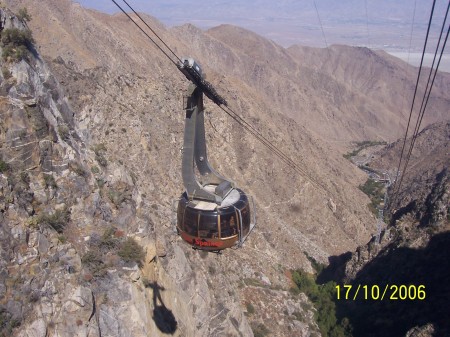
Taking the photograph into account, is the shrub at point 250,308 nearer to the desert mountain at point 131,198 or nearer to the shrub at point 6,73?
the desert mountain at point 131,198

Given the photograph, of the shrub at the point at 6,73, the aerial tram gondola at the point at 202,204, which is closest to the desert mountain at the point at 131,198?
the shrub at the point at 6,73

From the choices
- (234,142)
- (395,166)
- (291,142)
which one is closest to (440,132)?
(395,166)

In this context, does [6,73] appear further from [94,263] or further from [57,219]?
[94,263]

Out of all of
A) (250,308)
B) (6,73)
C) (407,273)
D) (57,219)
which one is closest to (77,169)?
(57,219)

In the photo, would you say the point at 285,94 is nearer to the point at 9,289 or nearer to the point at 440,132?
the point at 440,132

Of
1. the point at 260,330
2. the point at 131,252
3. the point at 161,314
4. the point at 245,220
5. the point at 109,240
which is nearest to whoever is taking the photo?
the point at 245,220

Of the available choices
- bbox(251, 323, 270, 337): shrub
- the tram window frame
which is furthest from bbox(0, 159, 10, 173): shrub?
bbox(251, 323, 270, 337): shrub

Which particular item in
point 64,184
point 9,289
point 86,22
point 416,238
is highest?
point 64,184
